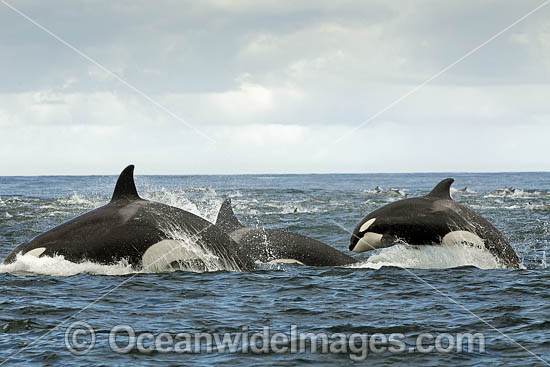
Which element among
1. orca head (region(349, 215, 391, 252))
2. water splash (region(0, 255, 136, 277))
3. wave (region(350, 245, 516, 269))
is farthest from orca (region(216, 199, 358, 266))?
water splash (region(0, 255, 136, 277))

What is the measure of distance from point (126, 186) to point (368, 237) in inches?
213

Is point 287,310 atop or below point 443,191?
below

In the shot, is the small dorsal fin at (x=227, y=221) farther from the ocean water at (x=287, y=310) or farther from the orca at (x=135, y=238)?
the orca at (x=135, y=238)

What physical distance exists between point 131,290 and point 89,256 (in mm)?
1362

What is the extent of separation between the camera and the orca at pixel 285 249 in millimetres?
13641

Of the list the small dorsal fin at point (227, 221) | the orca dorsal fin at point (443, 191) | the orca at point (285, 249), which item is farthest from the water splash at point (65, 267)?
A: the orca dorsal fin at point (443, 191)

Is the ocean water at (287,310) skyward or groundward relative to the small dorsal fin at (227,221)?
groundward

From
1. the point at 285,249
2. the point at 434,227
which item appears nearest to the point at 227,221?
the point at 285,249

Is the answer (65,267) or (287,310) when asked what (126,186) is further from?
(287,310)

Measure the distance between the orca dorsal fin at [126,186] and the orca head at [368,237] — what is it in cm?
514

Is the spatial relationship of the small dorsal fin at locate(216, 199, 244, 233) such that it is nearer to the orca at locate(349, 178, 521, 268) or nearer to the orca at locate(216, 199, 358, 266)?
the orca at locate(216, 199, 358, 266)

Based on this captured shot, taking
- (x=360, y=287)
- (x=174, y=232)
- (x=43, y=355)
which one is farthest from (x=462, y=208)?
(x=43, y=355)

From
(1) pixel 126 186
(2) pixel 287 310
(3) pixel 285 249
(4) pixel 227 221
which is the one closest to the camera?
(2) pixel 287 310

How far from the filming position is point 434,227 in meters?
14.1
